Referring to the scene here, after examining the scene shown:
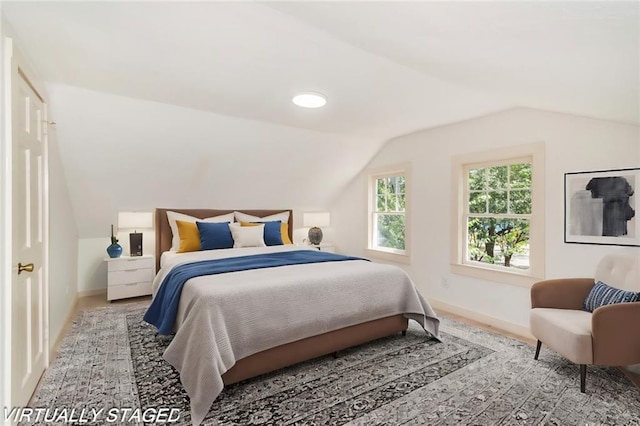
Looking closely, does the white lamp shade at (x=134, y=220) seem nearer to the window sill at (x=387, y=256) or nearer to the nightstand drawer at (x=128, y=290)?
the nightstand drawer at (x=128, y=290)

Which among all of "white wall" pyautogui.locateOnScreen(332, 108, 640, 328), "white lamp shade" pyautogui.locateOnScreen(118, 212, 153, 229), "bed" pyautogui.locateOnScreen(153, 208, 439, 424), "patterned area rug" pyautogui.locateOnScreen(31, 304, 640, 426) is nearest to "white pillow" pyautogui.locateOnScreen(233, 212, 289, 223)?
"white lamp shade" pyautogui.locateOnScreen(118, 212, 153, 229)

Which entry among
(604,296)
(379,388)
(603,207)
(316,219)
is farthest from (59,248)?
(603,207)

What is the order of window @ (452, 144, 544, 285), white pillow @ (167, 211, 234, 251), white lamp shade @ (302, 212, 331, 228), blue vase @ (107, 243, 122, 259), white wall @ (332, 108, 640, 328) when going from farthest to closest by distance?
white lamp shade @ (302, 212, 331, 228), white pillow @ (167, 211, 234, 251), blue vase @ (107, 243, 122, 259), window @ (452, 144, 544, 285), white wall @ (332, 108, 640, 328)

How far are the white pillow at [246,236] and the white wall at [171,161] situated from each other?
28.9 inches

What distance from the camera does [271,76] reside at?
2572 millimetres

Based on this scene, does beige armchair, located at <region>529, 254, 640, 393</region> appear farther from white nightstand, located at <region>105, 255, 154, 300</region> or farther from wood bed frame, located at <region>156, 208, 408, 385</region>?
white nightstand, located at <region>105, 255, 154, 300</region>

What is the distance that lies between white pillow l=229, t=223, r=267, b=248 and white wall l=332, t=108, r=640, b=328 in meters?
1.81

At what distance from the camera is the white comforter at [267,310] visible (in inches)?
77.7

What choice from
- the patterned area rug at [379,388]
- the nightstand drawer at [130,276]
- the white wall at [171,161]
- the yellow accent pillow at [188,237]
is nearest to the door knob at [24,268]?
the patterned area rug at [379,388]

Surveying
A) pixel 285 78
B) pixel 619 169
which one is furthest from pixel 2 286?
pixel 619 169

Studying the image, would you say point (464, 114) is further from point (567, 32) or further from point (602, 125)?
point (567, 32)

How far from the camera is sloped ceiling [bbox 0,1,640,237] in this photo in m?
1.61

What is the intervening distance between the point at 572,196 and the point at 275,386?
2945 mm

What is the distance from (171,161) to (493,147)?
3.77 metres
